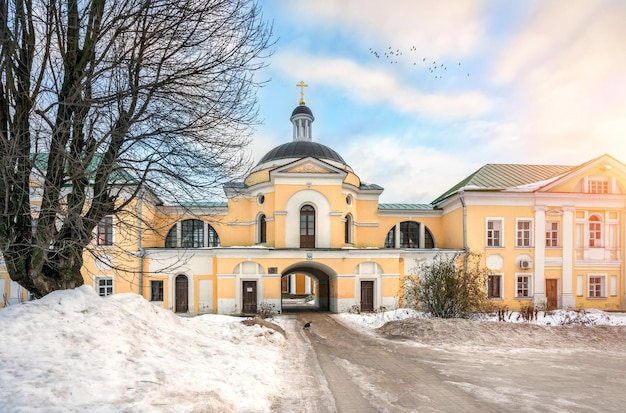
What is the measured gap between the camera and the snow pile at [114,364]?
16.8ft

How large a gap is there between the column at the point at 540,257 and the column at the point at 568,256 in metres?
1.18

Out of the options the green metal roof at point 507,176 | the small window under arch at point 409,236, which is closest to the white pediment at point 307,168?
the small window under arch at point 409,236

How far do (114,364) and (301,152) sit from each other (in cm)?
2336

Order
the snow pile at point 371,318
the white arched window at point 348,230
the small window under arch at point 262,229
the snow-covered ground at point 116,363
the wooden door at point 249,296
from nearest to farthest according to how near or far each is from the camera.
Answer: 1. the snow-covered ground at point 116,363
2. the snow pile at point 371,318
3. the wooden door at point 249,296
4. the small window under arch at point 262,229
5. the white arched window at point 348,230

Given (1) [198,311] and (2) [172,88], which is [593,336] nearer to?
(2) [172,88]

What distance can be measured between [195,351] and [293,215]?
15863 millimetres

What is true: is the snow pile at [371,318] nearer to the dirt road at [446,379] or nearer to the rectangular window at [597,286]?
the dirt road at [446,379]

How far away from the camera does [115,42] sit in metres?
7.61

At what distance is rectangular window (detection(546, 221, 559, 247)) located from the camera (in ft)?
81.9

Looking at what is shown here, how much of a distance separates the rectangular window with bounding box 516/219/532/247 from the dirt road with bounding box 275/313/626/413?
1379 cm

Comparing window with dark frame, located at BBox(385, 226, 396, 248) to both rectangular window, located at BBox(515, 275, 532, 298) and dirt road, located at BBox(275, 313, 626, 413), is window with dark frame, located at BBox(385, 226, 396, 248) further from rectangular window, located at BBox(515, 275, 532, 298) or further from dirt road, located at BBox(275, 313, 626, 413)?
dirt road, located at BBox(275, 313, 626, 413)

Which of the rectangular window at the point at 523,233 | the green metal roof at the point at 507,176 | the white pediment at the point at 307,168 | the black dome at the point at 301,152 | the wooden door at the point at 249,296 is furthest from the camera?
the black dome at the point at 301,152

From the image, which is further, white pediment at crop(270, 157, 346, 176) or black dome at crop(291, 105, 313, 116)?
black dome at crop(291, 105, 313, 116)

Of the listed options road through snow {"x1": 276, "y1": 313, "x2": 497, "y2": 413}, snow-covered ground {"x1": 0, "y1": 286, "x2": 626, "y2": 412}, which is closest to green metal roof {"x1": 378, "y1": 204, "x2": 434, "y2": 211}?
road through snow {"x1": 276, "y1": 313, "x2": 497, "y2": 413}
